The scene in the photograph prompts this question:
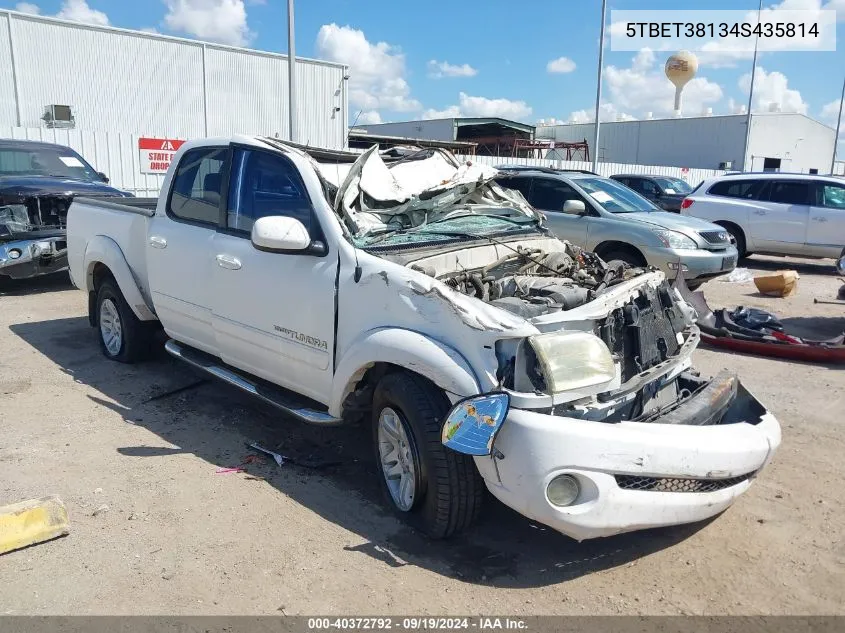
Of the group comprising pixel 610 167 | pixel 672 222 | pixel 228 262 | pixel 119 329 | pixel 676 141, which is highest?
pixel 676 141

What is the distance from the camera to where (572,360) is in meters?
3.05

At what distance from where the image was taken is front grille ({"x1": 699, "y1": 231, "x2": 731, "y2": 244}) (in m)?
9.39

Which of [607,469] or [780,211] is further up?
[780,211]

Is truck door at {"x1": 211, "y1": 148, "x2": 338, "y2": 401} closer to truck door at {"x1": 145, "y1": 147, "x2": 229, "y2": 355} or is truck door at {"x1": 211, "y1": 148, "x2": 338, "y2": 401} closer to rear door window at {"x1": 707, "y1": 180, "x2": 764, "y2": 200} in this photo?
truck door at {"x1": 145, "y1": 147, "x2": 229, "y2": 355}

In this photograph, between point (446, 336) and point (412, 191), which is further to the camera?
point (412, 191)

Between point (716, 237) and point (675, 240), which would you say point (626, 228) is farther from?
point (716, 237)

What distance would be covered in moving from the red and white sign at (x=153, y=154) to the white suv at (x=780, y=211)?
13146 mm

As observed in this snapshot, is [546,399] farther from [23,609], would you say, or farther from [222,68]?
[222,68]

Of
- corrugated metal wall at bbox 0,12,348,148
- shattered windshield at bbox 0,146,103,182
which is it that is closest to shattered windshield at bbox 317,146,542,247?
shattered windshield at bbox 0,146,103,182

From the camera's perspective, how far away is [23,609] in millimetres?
2910

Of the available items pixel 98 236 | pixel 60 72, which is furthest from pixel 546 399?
pixel 60 72

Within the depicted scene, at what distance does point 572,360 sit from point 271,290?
77.3 inches

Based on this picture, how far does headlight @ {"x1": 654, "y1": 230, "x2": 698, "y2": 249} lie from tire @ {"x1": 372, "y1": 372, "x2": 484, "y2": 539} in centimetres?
660

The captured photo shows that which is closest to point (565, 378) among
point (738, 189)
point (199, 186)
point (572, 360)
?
point (572, 360)
